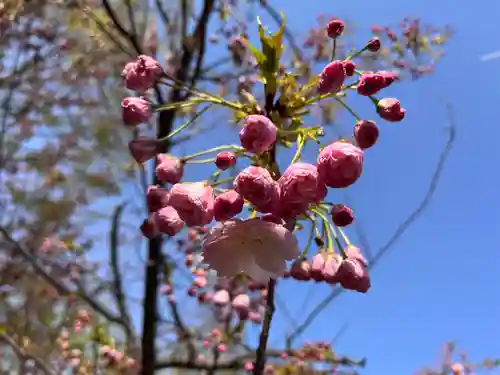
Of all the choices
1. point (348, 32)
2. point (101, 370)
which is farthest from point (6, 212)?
point (348, 32)

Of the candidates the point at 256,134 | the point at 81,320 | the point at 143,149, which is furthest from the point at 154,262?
the point at 256,134

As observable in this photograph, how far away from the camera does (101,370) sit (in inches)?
112

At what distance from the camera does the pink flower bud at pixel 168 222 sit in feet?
3.42

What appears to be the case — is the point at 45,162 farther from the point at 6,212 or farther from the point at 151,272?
the point at 151,272

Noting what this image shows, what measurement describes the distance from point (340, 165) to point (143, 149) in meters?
0.43

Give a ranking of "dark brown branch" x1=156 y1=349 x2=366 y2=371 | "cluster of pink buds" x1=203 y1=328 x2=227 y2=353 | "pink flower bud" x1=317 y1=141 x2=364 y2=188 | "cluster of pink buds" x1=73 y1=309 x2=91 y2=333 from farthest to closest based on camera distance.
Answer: "cluster of pink buds" x1=73 y1=309 x2=91 y2=333 < "cluster of pink buds" x1=203 y1=328 x2=227 y2=353 < "dark brown branch" x1=156 y1=349 x2=366 y2=371 < "pink flower bud" x1=317 y1=141 x2=364 y2=188

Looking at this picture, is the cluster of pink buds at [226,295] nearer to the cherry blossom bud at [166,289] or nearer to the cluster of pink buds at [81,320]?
the cherry blossom bud at [166,289]

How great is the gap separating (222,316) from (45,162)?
1.83 metres

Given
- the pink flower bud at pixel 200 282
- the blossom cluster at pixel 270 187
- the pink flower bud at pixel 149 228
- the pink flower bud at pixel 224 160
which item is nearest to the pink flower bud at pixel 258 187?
the blossom cluster at pixel 270 187

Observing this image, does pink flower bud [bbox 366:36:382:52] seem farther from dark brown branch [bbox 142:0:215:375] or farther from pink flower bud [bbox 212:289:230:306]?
pink flower bud [bbox 212:289:230:306]

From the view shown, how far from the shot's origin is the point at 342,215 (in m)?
1.02

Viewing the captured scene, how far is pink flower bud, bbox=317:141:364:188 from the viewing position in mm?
887

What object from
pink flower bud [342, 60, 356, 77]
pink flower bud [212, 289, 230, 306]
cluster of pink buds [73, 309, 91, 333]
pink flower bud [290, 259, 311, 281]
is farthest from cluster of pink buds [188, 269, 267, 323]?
pink flower bud [342, 60, 356, 77]

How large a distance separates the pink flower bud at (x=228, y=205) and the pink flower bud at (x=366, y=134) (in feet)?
0.79
